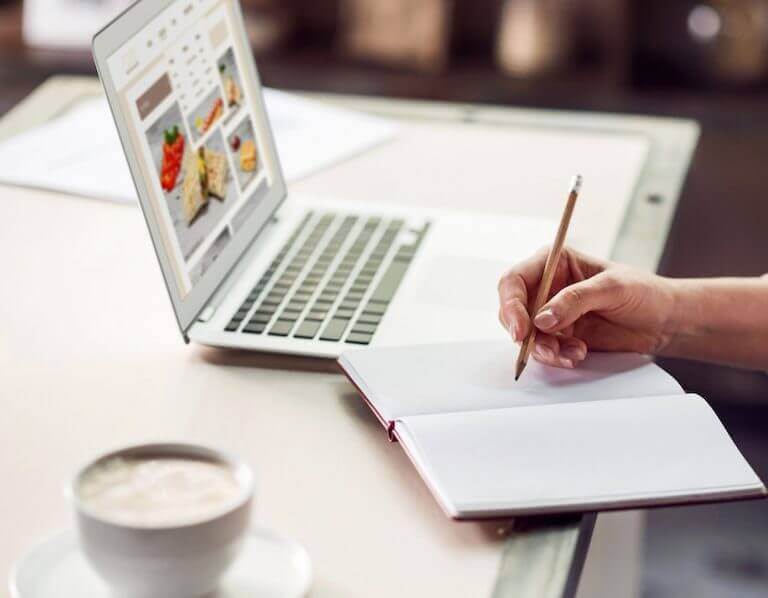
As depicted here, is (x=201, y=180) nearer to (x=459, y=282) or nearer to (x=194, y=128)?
(x=194, y=128)

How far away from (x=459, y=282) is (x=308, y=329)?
0.18 m

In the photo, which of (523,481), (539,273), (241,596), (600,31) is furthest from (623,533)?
(600,31)

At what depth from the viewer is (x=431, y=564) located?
789 mm

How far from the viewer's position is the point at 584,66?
2746 mm

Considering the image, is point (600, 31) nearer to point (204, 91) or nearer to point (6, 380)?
point (204, 91)

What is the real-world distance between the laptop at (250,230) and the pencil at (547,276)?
0.28ft

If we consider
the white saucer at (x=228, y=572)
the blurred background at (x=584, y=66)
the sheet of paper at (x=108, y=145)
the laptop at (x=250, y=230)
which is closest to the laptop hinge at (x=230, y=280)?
the laptop at (x=250, y=230)

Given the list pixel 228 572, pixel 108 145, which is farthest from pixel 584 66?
pixel 228 572

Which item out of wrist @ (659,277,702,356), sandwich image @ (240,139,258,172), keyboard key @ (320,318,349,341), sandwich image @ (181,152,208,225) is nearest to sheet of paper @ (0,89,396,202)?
sandwich image @ (240,139,258,172)

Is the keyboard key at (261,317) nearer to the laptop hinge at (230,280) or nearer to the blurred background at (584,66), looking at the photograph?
the laptop hinge at (230,280)

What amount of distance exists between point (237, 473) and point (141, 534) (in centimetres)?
7

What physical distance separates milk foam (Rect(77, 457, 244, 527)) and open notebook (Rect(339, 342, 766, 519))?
0.17 metres

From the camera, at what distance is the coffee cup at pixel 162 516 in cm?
67

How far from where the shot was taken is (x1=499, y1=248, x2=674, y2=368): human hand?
100cm
